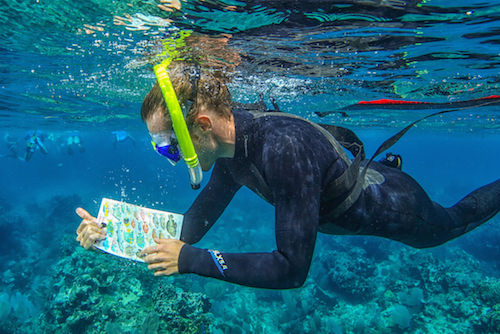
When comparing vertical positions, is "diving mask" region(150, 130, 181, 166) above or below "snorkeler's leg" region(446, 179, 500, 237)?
above

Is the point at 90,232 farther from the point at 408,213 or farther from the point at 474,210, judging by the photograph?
the point at 474,210

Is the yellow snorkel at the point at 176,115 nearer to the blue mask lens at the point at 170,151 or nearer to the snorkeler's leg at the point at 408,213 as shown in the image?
the blue mask lens at the point at 170,151

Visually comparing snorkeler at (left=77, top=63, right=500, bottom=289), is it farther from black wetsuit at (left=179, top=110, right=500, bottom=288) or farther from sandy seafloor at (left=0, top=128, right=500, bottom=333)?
sandy seafloor at (left=0, top=128, right=500, bottom=333)

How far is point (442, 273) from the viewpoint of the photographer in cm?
1095

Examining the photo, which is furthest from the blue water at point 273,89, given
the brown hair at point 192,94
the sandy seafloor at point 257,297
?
the brown hair at point 192,94

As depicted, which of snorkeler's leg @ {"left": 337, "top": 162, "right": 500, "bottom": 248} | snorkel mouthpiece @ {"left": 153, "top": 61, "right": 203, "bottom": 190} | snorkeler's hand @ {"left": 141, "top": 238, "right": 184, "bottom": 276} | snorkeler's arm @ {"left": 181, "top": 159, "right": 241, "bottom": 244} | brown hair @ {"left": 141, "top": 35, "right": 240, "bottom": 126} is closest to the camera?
snorkeler's hand @ {"left": 141, "top": 238, "right": 184, "bottom": 276}

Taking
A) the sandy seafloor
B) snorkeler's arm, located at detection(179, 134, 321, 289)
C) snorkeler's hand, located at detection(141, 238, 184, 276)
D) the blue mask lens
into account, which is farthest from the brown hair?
the sandy seafloor

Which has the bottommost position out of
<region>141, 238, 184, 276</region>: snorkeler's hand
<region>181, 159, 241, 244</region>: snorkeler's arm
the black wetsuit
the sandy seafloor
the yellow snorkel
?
the sandy seafloor

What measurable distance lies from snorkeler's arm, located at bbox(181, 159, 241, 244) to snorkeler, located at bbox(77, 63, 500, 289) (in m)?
0.01

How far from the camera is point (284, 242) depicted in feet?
5.65

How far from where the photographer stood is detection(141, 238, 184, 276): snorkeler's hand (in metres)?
1.92

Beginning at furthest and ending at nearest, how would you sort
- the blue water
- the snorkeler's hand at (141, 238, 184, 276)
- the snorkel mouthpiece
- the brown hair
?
the blue water → the brown hair → the snorkel mouthpiece → the snorkeler's hand at (141, 238, 184, 276)

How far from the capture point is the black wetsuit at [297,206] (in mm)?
1752

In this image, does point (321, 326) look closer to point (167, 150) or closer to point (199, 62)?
point (167, 150)
